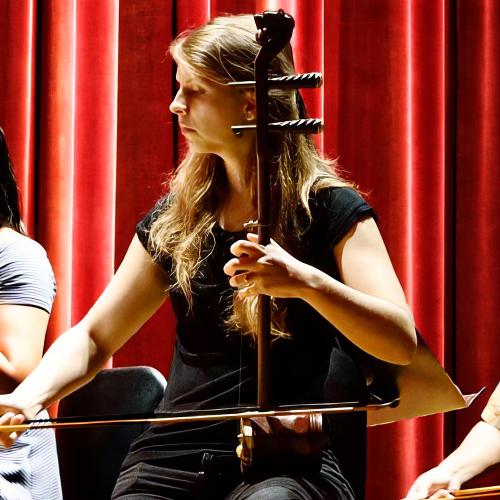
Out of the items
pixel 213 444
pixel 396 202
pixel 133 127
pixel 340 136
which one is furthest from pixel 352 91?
pixel 213 444

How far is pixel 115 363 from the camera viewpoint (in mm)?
2480

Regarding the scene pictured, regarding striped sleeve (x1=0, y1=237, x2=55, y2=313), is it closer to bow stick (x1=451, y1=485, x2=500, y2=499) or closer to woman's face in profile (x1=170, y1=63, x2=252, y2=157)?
woman's face in profile (x1=170, y1=63, x2=252, y2=157)

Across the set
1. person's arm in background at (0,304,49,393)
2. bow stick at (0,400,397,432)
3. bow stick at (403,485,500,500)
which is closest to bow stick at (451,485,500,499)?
bow stick at (403,485,500,500)

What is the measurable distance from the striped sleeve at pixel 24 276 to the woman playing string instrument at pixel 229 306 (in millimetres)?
Answer: 192

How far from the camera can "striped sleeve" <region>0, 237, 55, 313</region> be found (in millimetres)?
1841

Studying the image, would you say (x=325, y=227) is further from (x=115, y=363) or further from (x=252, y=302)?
(x=115, y=363)

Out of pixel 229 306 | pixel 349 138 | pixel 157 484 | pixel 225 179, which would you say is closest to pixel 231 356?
pixel 229 306

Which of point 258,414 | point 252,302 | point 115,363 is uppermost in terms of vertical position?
point 252,302

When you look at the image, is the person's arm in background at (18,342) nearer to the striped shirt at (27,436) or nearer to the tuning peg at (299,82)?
the striped shirt at (27,436)

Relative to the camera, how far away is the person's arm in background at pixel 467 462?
1442mm

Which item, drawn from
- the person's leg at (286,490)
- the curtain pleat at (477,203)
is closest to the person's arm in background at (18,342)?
the person's leg at (286,490)

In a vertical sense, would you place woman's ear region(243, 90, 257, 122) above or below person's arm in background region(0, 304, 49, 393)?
above

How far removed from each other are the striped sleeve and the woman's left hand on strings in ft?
2.13

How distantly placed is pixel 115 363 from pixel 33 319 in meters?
0.67
